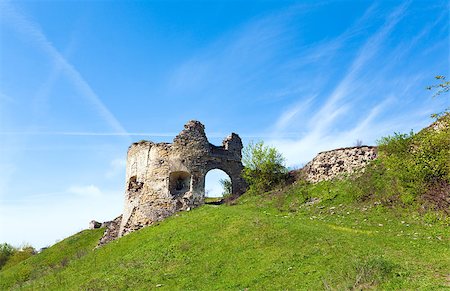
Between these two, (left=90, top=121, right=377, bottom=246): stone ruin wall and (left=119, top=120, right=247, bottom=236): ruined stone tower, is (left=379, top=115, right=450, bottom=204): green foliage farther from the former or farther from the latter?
(left=119, top=120, right=247, bottom=236): ruined stone tower

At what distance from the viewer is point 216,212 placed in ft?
65.2

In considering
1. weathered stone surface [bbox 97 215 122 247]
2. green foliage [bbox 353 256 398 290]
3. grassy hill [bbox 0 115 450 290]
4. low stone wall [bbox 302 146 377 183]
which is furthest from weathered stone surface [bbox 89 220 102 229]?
green foliage [bbox 353 256 398 290]

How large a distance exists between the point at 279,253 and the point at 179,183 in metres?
14.6

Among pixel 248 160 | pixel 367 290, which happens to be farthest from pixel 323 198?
pixel 367 290

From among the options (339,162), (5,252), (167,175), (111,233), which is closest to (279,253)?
(339,162)

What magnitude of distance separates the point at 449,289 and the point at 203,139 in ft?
65.6

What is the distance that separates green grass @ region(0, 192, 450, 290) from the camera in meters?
10.8

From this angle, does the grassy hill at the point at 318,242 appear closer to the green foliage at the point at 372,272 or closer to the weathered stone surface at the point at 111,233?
the green foliage at the point at 372,272

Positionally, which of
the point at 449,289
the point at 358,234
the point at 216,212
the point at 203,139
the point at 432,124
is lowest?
the point at 449,289

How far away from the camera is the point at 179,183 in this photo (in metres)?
27.2

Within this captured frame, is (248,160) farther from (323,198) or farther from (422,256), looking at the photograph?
(422,256)

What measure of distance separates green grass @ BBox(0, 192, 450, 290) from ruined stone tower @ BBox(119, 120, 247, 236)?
4412mm

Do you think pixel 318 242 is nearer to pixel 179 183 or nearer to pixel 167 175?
pixel 167 175

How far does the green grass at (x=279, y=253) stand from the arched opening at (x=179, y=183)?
483 centimetres
